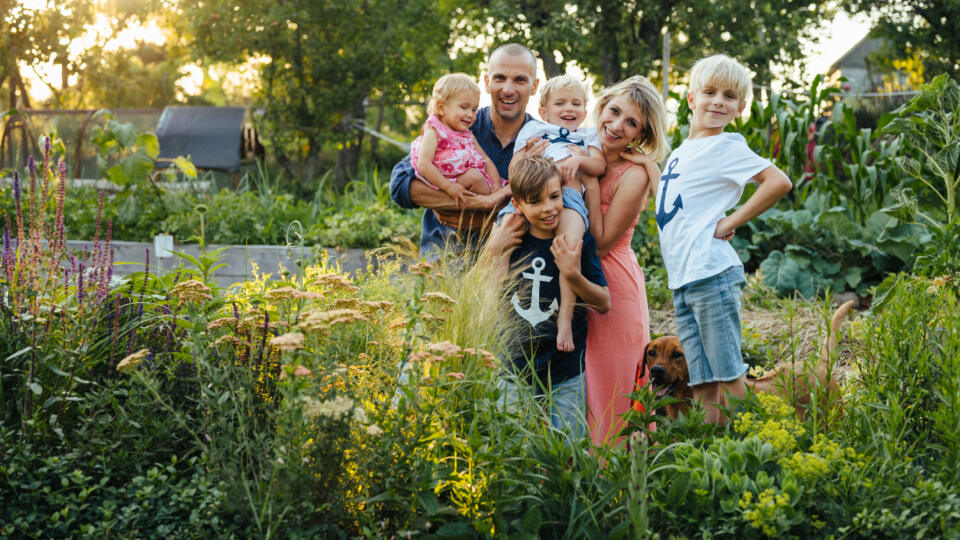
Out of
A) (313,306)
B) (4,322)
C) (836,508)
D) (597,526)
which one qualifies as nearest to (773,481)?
(836,508)

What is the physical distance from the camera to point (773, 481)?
214 cm

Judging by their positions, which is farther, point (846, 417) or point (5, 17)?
point (5, 17)

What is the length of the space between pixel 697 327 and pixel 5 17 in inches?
657

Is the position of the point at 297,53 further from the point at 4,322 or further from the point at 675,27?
the point at 4,322

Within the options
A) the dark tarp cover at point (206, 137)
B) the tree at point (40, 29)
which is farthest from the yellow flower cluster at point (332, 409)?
the tree at point (40, 29)

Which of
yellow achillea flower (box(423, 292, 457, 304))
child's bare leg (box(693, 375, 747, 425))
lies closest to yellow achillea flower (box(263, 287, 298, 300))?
yellow achillea flower (box(423, 292, 457, 304))

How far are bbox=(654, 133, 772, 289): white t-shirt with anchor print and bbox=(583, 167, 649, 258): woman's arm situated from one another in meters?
0.16

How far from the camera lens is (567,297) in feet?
9.27

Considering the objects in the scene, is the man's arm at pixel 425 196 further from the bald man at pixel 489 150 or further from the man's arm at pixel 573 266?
the man's arm at pixel 573 266

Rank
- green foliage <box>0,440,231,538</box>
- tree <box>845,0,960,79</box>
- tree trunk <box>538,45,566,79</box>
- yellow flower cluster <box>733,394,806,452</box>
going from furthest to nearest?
tree <box>845,0,960,79</box> < tree trunk <box>538,45,566,79</box> < yellow flower cluster <box>733,394,806,452</box> < green foliage <box>0,440,231,538</box>

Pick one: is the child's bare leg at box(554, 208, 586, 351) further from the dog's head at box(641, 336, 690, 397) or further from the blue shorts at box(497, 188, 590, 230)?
the dog's head at box(641, 336, 690, 397)

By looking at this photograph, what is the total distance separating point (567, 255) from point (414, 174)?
1043 mm

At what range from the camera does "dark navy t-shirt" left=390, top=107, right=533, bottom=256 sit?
11.3 ft

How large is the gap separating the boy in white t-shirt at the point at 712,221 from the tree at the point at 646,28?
45.6 ft
